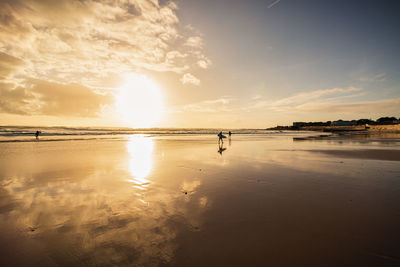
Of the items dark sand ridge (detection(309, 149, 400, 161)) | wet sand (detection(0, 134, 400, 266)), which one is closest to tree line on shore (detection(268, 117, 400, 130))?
dark sand ridge (detection(309, 149, 400, 161))

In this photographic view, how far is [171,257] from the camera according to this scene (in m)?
3.42

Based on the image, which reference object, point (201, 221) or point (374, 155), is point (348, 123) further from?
point (201, 221)

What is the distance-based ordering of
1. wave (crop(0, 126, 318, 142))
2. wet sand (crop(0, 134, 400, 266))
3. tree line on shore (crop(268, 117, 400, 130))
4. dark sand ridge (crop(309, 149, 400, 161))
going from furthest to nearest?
1. tree line on shore (crop(268, 117, 400, 130))
2. wave (crop(0, 126, 318, 142))
3. dark sand ridge (crop(309, 149, 400, 161))
4. wet sand (crop(0, 134, 400, 266))

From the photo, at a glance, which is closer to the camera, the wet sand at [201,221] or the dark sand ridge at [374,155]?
the wet sand at [201,221]

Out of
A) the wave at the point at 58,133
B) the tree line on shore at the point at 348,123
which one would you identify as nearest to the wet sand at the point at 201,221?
the wave at the point at 58,133

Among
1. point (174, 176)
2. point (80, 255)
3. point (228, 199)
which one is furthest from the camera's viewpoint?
point (174, 176)

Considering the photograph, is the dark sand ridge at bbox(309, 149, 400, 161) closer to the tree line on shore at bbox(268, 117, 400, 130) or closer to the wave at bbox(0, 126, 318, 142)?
the wave at bbox(0, 126, 318, 142)

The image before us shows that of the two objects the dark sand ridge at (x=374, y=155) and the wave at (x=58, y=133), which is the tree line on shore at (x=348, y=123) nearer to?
the wave at (x=58, y=133)

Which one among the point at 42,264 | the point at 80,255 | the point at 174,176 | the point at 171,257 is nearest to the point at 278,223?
the point at 171,257

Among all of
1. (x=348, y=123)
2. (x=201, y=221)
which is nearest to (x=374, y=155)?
(x=201, y=221)

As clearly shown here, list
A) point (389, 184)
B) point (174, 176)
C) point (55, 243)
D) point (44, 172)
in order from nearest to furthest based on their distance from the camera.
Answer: point (55, 243)
point (389, 184)
point (174, 176)
point (44, 172)

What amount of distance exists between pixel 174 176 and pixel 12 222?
5.83 meters

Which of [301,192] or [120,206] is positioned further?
[301,192]

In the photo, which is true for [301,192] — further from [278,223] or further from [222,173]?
[222,173]
